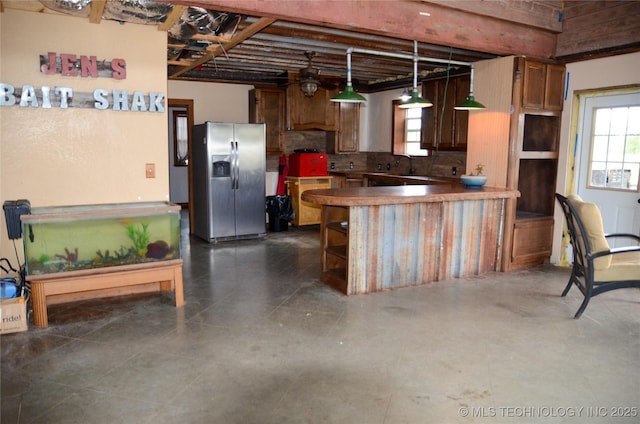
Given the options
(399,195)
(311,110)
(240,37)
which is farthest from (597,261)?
(311,110)

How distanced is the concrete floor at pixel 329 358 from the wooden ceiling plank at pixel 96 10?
2.43m

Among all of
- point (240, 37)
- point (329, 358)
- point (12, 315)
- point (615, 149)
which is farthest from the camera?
point (615, 149)

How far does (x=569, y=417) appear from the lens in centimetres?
252

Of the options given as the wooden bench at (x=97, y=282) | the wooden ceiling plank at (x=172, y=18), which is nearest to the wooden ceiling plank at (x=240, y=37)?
the wooden ceiling plank at (x=172, y=18)

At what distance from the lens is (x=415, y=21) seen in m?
4.18

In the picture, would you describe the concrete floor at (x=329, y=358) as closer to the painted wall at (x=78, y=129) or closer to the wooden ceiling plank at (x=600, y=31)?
the painted wall at (x=78, y=129)

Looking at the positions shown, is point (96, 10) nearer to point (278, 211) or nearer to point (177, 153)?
point (278, 211)

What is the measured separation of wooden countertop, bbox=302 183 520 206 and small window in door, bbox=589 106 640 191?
41.8 inches

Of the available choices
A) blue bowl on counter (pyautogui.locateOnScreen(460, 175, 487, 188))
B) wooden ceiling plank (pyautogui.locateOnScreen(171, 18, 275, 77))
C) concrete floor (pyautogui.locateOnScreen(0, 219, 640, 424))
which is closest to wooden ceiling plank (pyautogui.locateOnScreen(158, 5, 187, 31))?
wooden ceiling plank (pyautogui.locateOnScreen(171, 18, 275, 77))

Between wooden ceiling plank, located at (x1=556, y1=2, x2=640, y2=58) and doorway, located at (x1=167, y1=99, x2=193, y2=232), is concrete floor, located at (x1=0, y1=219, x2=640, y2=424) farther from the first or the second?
doorway, located at (x1=167, y1=99, x2=193, y2=232)

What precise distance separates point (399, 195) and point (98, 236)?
270cm

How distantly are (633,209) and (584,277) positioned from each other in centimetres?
149

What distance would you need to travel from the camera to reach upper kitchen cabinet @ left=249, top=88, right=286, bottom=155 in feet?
24.9

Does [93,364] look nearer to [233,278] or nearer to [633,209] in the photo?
[233,278]
